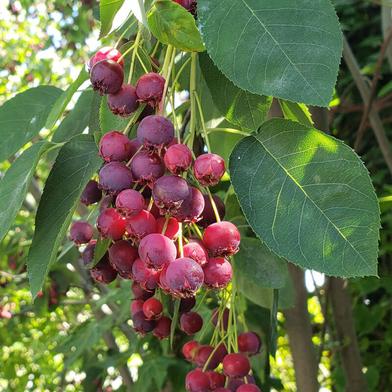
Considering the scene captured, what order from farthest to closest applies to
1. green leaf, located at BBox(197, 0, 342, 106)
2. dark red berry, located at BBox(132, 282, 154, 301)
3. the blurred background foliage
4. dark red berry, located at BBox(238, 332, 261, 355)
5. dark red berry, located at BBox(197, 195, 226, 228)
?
the blurred background foliage < dark red berry, located at BBox(238, 332, 261, 355) < dark red berry, located at BBox(132, 282, 154, 301) < dark red berry, located at BBox(197, 195, 226, 228) < green leaf, located at BBox(197, 0, 342, 106)

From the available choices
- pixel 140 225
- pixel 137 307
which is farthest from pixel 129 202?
pixel 137 307

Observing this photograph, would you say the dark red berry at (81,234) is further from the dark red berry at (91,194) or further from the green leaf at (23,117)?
the green leaf at (23,117)

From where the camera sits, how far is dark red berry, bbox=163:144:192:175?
602 mm

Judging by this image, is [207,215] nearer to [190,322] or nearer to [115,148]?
[115,148]

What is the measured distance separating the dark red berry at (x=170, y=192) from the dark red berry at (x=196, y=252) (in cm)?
5

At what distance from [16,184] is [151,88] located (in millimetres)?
216

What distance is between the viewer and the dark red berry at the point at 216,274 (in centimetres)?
64

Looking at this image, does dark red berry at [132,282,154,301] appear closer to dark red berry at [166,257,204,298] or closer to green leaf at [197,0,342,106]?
dark red berry at [166,257,204,298]

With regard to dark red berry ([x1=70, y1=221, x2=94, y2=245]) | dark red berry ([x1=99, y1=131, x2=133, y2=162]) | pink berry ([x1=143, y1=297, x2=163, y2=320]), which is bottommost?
pink berry ([x1=143, y1=297, x2=163, y2=320])

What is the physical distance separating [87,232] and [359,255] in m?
0.33

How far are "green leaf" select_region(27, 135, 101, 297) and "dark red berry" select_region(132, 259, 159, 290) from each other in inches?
3.8

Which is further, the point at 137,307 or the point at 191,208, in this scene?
the point at 137,307

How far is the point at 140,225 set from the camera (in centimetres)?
62

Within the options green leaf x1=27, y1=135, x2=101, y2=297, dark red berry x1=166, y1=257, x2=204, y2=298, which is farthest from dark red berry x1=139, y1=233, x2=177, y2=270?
green leaf x1=27, y1=135, x2=101, y2=297
